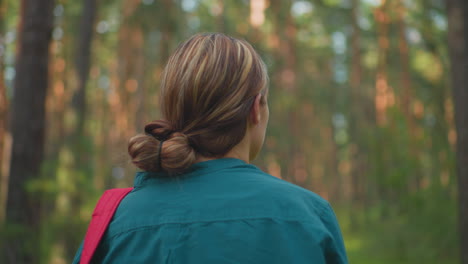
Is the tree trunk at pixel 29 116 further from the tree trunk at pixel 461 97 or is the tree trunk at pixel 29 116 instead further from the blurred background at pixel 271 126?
the tree trunk at pixel 461 97

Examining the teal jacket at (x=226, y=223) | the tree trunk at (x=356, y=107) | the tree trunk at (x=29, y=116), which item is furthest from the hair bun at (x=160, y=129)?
the tree trunk at (x=356, y=107)

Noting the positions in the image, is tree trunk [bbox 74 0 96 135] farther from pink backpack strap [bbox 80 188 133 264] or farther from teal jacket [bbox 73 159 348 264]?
teal jacket [bbox 73 159 348 264]

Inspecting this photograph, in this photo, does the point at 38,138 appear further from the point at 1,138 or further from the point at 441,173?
the point at 441,173

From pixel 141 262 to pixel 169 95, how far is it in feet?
1.54

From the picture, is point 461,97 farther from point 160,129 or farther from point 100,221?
point 100,221

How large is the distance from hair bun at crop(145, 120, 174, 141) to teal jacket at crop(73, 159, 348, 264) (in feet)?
0.48

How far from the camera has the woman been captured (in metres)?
1.39

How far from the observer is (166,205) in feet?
4.90

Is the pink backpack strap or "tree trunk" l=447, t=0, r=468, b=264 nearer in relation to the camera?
the pink backpack strap

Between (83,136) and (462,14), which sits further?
(83,136)

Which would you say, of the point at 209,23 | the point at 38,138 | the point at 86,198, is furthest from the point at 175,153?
the point at 209,23

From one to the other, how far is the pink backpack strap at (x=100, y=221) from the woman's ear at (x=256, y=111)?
43 centimetres

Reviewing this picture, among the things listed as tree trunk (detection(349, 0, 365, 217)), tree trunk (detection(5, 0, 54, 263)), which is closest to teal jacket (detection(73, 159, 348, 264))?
tree trunk (detection(5, 0, 54, 263))

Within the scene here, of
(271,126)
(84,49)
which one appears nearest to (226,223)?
(84,49)
